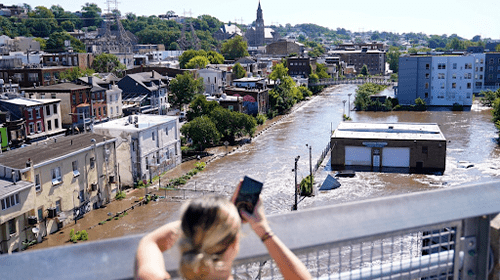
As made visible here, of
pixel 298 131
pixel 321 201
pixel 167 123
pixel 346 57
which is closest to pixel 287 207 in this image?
pixel 321 201

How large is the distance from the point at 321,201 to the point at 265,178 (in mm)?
2619

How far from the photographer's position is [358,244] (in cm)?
125

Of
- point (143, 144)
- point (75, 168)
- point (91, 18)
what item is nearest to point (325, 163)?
point (143, 144)

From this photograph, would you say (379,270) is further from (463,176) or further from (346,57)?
(346,57)

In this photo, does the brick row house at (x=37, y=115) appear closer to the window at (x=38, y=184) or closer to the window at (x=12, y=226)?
the window at (x=38, y=184)

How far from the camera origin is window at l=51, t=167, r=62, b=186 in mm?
11320

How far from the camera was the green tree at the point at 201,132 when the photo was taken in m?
18.8

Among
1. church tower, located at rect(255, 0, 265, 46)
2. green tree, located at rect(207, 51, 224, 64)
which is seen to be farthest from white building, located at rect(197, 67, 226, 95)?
church tower, located at rect(255, 0, 265, 46)

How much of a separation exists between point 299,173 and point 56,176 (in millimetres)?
7174

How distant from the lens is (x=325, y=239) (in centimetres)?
112

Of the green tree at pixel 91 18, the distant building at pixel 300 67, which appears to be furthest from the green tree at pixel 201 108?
the green tree at pixel 91 18

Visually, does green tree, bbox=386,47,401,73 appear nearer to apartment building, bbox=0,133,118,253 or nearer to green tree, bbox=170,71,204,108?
green tree, bbox=170,71,204,108

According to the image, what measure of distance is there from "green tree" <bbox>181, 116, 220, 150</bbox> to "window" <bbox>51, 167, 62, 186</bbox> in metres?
7.68

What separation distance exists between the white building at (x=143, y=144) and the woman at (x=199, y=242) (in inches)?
537
